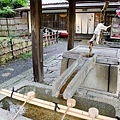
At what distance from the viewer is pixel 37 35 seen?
4.49 m

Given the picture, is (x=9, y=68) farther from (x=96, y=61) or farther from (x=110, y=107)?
(x=110, y=107)

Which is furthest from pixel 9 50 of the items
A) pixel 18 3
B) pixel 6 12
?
A: pixel 18 3

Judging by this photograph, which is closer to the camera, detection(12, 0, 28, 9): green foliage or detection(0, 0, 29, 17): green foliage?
detection(0, 0, 29, 17): green foliage

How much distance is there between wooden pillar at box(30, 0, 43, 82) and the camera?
4.28 metres

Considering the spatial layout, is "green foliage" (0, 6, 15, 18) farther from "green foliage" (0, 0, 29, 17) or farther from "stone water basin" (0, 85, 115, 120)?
"stone water basin" (0, 85, 115, 120)

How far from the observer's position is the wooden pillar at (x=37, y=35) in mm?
4281

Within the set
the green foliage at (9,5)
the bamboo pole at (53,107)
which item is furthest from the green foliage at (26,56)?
the green foliage at (9,5)

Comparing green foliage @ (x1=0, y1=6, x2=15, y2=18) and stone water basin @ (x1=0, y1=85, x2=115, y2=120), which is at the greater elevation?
green foliage @ (x1=0, y1=6, x2=15, y2=18)

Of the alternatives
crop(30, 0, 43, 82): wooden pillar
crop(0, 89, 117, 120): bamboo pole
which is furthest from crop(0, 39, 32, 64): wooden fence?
crop(0, 89, 117, 120): bamboo pole

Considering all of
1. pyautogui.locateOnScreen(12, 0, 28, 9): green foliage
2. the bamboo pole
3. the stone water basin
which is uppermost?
pyautogui.locateOnScreen(12, 0, 28, 9): green foliage

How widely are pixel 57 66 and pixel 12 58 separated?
2638mm

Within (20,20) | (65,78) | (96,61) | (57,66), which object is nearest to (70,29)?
(57,66)

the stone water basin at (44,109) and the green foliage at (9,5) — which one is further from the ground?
the green foliage at (9,5)

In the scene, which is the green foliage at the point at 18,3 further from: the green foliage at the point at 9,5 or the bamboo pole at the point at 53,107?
the bamboo pole at the point at 53,107
